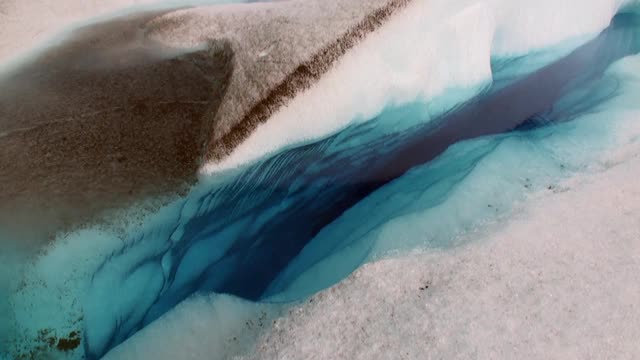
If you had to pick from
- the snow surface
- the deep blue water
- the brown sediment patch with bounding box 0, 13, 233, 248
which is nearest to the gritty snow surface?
the snow surface

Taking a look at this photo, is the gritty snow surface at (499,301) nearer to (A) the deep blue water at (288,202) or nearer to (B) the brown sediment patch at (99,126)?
(A) the deep blue water at (288,202)

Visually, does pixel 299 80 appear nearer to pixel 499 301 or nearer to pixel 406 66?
pixel 406 66

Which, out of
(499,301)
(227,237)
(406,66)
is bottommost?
(499,301)

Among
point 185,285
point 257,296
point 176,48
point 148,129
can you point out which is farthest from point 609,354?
point 176,48

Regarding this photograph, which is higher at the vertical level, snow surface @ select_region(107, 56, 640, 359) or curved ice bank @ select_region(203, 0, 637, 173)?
curved ice bank @ select_region(203, 0, 637, 173)

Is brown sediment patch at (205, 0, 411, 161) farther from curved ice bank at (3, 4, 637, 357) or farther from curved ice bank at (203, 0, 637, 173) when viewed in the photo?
curved ice bank at (3, 4, 637, 357)

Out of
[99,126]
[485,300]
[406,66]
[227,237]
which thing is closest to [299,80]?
→ [406,66]
